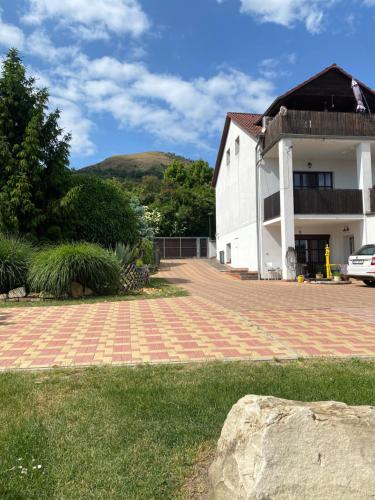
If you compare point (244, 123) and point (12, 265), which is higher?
point (244, 123)

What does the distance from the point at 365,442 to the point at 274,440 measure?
16.3 inches

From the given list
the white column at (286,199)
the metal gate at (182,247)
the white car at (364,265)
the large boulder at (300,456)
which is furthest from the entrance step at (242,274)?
the large boulder at (300,456)

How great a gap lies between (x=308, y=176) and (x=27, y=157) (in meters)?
13.6

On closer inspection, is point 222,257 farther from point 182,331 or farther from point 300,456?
point 300,456

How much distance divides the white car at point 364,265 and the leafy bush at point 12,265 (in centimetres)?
1071

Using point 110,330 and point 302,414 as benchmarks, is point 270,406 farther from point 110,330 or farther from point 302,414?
point 110,330

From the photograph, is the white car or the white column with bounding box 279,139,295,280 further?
the white column with bounding box 279,139,295,280

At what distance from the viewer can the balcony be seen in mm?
18703

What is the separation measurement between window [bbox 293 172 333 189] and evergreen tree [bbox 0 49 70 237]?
11615 mm

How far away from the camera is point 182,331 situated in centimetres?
653

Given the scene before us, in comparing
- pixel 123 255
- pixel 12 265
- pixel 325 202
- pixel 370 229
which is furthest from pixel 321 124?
pixel 12 265

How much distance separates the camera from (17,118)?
14445 millimetres

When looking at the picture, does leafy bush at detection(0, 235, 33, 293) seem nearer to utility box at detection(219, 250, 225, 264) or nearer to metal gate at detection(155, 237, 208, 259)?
utility box at detection(219, 250, 225, 264)

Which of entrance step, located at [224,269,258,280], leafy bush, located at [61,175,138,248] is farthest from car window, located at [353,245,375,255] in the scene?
leafy bush, located at [61,175,138,248]
